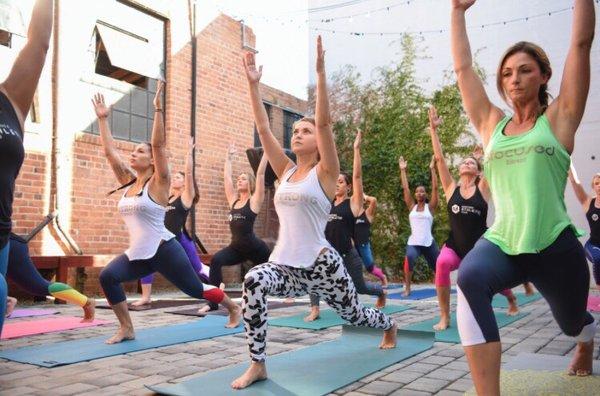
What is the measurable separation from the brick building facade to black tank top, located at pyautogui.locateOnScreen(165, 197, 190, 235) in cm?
198

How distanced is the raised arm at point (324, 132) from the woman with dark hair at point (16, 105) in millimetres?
1529

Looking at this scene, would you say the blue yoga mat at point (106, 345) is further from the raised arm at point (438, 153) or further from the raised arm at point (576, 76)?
the raised arm at point (576, 76)

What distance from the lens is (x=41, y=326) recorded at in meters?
5.32

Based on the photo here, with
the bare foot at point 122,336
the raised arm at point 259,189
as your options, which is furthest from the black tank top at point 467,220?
the bare foot at point 122,336

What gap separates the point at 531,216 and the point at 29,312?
6159 mm

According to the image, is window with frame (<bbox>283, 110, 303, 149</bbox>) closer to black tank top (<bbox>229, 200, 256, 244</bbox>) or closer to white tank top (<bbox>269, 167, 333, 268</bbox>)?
black tank top (<bbox>229, 200, 256, 244</bbox>)

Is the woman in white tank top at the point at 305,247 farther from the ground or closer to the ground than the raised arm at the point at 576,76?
closer to the ground

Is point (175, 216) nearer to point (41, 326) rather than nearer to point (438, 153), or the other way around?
point (41, 326)

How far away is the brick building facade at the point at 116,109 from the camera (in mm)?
7812

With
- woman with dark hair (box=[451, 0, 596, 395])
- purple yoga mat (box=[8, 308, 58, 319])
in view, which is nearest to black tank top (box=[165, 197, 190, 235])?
purple yoga mat (box=[8, 308, 58, 319])

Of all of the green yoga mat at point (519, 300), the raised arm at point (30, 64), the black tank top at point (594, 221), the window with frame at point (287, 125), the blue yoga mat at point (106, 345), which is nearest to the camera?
the raised arm at point (30, 64)

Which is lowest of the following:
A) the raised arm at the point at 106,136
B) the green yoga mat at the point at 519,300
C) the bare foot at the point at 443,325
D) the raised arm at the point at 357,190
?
the green yoga mat at the point at 519,300

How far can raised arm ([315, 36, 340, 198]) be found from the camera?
3.19 m

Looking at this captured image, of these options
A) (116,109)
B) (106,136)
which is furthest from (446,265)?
(116,109)
